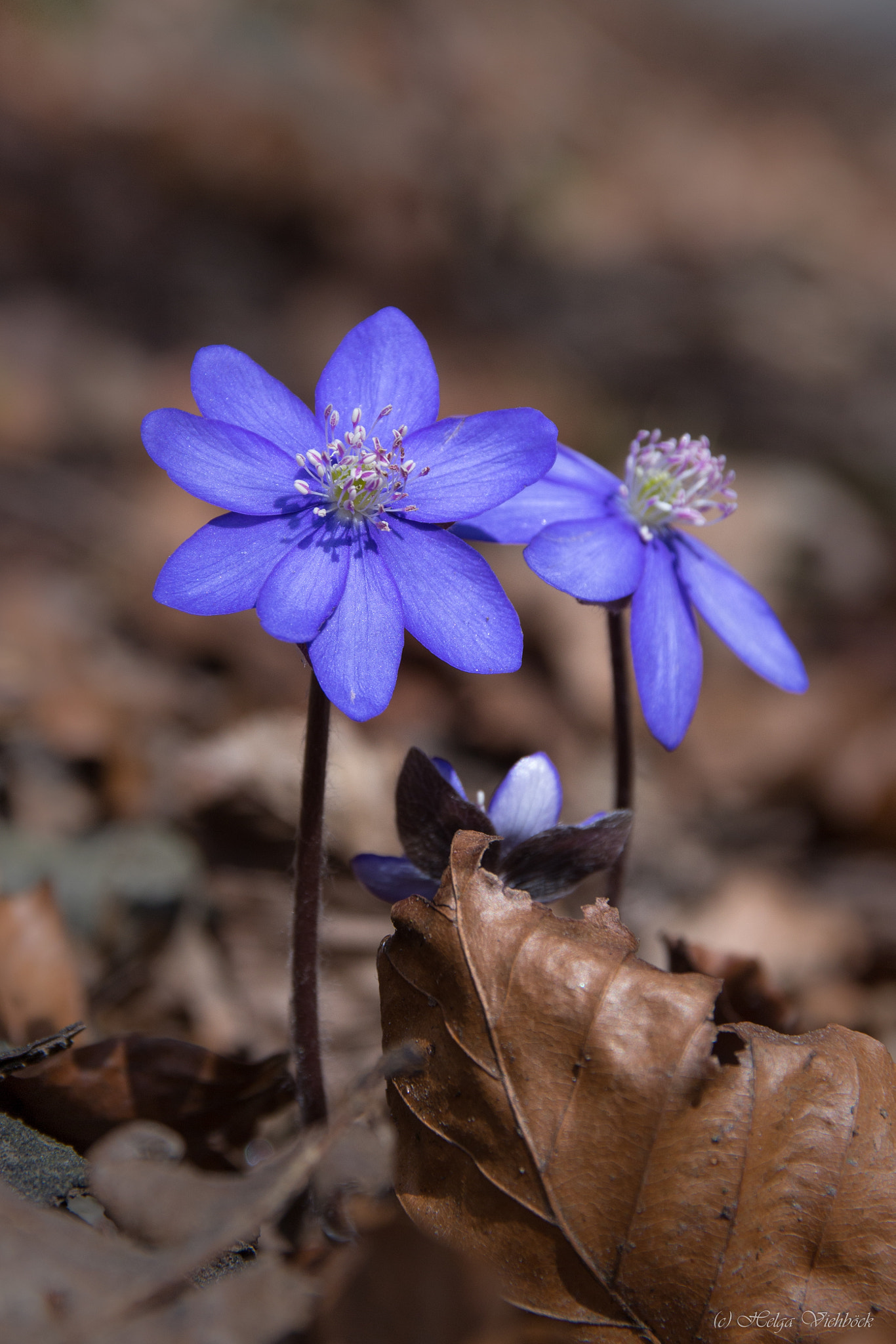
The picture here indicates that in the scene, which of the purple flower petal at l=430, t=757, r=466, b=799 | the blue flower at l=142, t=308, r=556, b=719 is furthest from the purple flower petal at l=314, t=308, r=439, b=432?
the purple flower petal at l=430, t=757, r=466, b=799

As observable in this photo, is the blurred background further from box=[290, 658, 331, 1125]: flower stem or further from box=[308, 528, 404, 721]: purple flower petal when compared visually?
box=[308, 528, 404, 721]: purple flower petal

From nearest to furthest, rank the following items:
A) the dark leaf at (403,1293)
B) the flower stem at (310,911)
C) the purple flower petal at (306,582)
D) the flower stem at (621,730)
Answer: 1. the dark leaf at (403,1293)
2. the purple flower petal at (306,582)
3. the flower stem at (310,911)
4. the flower stem at (621,730)

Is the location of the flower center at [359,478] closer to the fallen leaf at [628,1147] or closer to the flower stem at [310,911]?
the flower stem at [310,911]

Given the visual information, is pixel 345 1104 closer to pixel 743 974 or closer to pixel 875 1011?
pixel 743 974

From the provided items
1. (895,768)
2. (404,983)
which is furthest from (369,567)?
(895,768)

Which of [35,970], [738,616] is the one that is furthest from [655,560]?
[35,970]

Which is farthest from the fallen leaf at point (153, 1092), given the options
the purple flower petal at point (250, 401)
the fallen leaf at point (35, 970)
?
the purple flower petal at point (250, 401)
